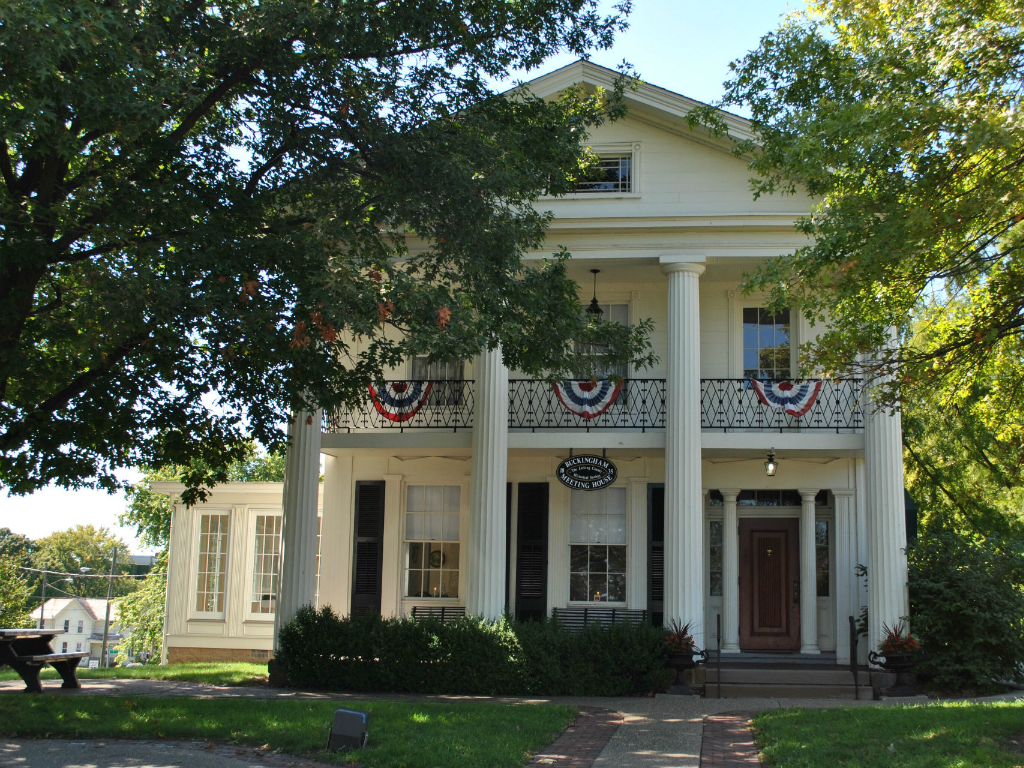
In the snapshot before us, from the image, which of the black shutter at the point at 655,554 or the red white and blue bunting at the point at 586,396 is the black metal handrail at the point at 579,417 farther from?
the black shutter at the point at 655,554

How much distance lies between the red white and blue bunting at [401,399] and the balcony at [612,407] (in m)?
0.02

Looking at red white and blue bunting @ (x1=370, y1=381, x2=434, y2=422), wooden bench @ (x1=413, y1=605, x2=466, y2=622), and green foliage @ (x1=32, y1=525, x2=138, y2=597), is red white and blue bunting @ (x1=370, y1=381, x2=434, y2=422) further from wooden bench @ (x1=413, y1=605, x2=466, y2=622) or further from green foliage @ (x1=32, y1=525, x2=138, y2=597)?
green foliage @ (x1=32, y1=525, x2=138, y2=597)

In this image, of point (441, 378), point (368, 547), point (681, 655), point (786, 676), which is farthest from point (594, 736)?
point (441, 378)

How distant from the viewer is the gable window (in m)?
16.8

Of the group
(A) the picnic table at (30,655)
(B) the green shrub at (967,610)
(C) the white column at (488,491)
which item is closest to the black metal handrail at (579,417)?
(C) the white column at (488,491)

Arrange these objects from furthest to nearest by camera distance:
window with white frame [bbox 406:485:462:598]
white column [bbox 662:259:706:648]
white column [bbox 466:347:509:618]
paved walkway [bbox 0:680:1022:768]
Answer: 1. window with white frame [bbox 406:485:462:598]
2. white column [bbox 466:347:509:618]
3. white column [bbox 662:259:706:648]
4. paved walkway [bbox 0:680:1022:768]

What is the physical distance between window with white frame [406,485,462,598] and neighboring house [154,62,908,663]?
0.04 meters

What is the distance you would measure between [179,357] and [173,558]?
9.81 m

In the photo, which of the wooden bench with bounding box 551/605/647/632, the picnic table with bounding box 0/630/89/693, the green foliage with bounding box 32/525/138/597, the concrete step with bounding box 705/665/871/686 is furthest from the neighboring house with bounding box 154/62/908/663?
the green foliage with bounding box 32/525/138/597

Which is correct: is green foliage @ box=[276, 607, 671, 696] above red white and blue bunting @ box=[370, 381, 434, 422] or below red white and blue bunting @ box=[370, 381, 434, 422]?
below

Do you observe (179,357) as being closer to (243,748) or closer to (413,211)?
(413,211)

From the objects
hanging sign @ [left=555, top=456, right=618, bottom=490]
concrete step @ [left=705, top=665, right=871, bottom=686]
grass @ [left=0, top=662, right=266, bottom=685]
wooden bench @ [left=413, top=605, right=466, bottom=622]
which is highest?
hanging sign @ [left=555, top=456, right=618, bottom=490]

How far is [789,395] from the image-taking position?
14977 millimetres

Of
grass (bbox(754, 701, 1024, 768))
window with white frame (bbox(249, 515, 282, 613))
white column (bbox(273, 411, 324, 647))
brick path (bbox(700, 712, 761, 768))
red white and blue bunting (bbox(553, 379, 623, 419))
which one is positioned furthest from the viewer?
window with white frame (bbox(249, 515, 282, 613))
